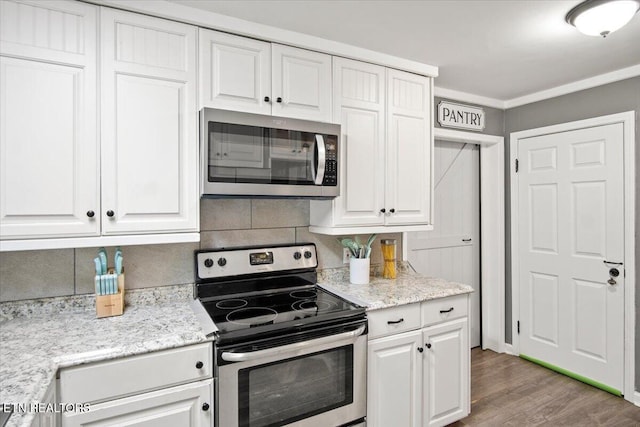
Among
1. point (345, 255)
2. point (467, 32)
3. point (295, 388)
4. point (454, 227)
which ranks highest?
point (467, 32)

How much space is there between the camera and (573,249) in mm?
2934

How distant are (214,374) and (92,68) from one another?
4.60ft

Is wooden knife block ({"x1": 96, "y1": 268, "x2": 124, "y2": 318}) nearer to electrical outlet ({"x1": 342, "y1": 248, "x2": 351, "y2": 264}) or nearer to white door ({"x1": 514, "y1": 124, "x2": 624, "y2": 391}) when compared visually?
electrical outlet ({"x1": 342, "y1": 248, "x2": 351, "y2": 264})

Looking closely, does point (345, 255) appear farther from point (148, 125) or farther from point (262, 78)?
point (148, 125)

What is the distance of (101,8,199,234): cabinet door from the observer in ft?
5.24

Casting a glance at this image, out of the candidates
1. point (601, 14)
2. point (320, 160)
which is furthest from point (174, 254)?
point (601, 14)

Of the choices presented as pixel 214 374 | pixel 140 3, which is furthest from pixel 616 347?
pixel 140 3

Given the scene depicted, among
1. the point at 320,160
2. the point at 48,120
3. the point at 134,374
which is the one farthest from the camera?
the point at 320,160

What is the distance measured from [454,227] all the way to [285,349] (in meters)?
2.29

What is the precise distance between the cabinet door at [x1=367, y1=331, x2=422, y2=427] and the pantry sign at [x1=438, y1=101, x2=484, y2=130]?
1.83 metres

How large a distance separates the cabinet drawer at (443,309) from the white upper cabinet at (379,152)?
1.68 ft

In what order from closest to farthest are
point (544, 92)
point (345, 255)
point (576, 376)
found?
point (345, 255), point (576, 376), point (544, 92)

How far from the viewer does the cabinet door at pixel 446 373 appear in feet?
6.95

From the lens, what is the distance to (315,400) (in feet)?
5.74
